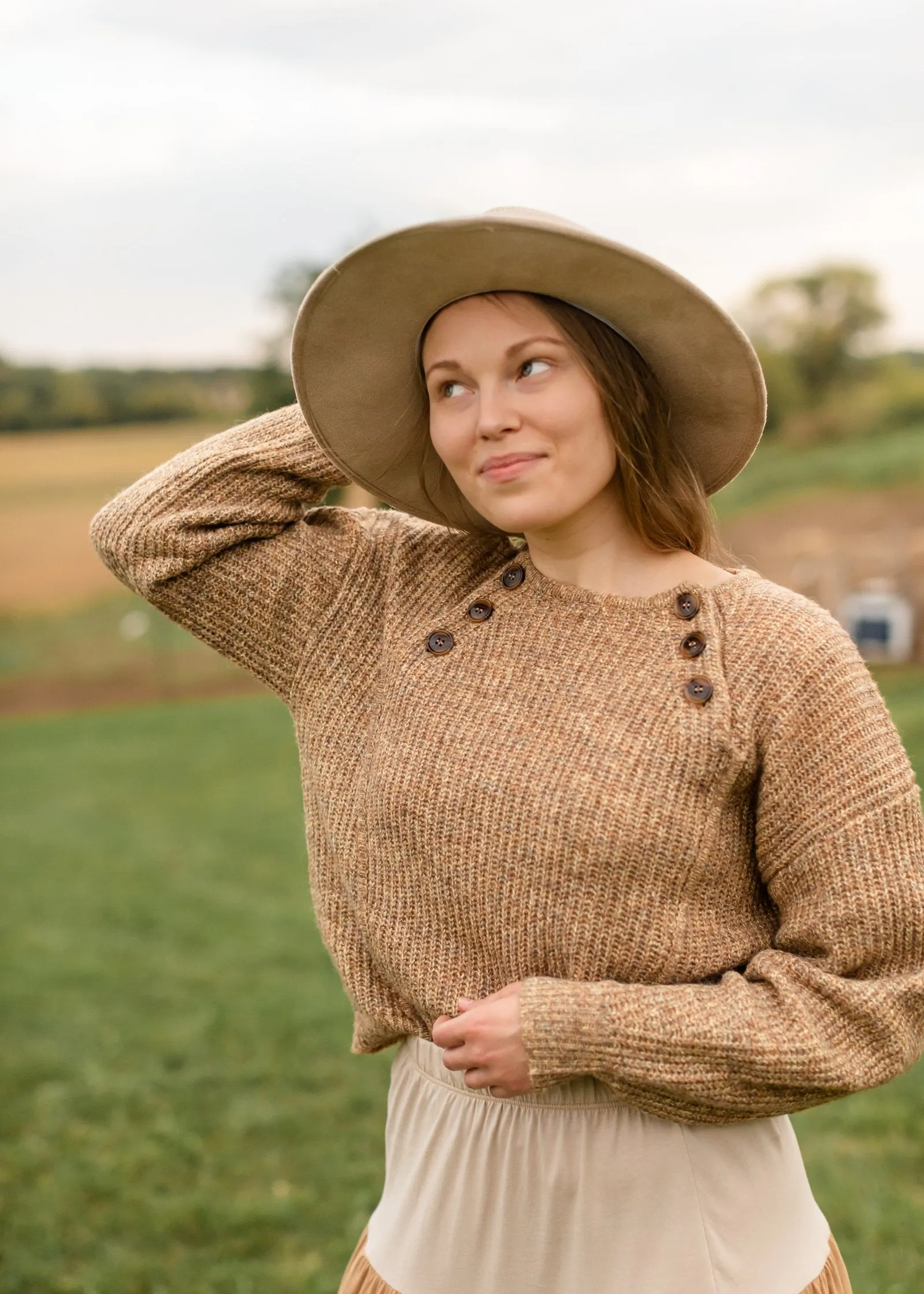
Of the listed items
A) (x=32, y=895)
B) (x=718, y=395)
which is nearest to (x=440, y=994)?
(x=718, y=395)

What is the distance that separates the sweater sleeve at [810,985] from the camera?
1390mm

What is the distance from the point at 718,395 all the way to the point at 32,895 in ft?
18.9

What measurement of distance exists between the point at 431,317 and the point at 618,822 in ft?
2.11

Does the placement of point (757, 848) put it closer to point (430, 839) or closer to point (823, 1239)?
point (430, 839)

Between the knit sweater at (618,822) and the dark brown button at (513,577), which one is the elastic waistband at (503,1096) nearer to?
the knit sweater at (618,822)

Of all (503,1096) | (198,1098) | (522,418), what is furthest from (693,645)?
(198,1098)

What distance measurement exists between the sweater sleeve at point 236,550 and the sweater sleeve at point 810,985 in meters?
0.59

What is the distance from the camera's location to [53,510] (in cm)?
1383

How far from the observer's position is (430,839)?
5.01ft

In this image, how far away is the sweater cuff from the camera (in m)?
1.41

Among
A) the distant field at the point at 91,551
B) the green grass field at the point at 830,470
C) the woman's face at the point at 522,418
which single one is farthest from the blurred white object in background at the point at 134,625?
the woman's face at the point at 522,418

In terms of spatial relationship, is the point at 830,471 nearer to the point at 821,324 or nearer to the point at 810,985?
the point at 821,324

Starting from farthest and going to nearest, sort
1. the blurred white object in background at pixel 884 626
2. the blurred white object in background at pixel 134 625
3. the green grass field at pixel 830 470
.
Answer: the green grass field at pixel 830 470 → the blurred white object in background at pixel 134 625 → the blurred white object in background at pixel 884 626

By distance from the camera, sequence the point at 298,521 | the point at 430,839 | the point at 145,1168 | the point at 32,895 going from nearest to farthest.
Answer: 1. the point at 430,839
2. the point at 298,521
3. the point at 145,1168
4. the point at 32,895
